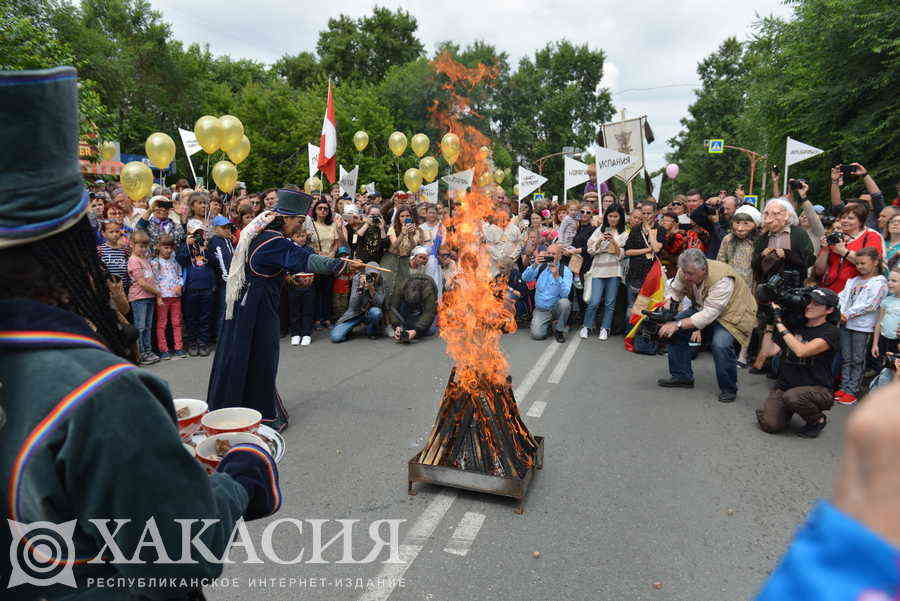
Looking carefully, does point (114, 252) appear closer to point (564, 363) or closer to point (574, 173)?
point (564, 363)

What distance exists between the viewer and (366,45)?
49.0 m

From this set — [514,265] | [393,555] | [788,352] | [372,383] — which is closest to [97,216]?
[372,383]

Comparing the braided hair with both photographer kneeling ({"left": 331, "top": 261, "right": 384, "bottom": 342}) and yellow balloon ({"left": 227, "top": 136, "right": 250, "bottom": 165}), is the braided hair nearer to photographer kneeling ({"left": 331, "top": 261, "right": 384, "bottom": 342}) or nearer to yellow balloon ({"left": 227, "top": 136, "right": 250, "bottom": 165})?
photographer kneeling ({"left": 331, "top": 261, "right": 384, "bottom": 342})

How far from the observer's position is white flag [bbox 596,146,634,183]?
32.6 feet

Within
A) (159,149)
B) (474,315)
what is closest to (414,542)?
(474,315)

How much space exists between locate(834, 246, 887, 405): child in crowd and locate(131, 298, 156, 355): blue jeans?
29.4 feet

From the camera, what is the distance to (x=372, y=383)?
7152 millimetres

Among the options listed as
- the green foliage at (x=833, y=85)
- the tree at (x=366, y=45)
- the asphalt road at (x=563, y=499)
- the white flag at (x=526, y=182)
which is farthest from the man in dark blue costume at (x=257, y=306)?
the tree at (x=366, y=45)

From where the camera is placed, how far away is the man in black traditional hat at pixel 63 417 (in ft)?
3.64

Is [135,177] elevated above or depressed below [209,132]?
below

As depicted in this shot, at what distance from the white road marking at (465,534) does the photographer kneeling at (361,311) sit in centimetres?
582

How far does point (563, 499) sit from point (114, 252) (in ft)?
21.9

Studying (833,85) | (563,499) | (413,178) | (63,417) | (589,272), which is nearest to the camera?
(63,417)

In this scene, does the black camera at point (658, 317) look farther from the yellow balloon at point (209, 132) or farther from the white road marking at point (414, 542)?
the yellow balloon at point (209, 132)
